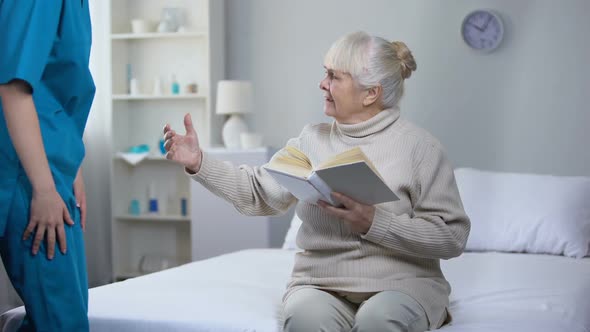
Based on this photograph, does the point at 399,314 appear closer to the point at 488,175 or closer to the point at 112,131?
the point at 488,175

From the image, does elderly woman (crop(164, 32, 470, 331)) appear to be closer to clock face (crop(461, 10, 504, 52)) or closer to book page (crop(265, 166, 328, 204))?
book page (crop(265, 166, 328, 204))

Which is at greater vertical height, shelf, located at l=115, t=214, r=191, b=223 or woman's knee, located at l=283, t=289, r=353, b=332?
woman's knee, located at l=283, t=289, r=353, b=332

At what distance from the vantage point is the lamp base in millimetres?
4289

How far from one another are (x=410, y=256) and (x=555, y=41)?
238 centimetres

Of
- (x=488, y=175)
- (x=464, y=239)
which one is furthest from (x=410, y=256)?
(x=488, y=175)

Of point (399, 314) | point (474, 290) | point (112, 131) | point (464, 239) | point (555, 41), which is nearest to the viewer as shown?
point (399, 314)

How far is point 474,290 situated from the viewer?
2.36 metres

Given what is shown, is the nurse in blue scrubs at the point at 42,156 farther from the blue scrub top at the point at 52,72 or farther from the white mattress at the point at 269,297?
the white mattress at the point at 269,297

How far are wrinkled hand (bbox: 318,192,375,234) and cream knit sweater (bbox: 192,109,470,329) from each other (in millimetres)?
19

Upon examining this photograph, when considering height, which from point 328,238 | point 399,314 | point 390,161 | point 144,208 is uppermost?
point 390,161

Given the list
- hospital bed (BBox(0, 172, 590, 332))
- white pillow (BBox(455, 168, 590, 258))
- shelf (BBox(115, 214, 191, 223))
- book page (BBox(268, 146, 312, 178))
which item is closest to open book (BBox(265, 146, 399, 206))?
book page (BBox(268, 146, 312, 178))

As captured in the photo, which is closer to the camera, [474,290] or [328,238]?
[328,238]

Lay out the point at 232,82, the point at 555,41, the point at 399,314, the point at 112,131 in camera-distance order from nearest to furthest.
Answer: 1. the point at 399,314
2. the point at 555,41
3. the point at 232,82
4. the point at 112,131

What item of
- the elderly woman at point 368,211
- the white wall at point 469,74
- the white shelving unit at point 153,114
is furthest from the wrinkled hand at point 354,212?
the white shelving unit at point 153,114
